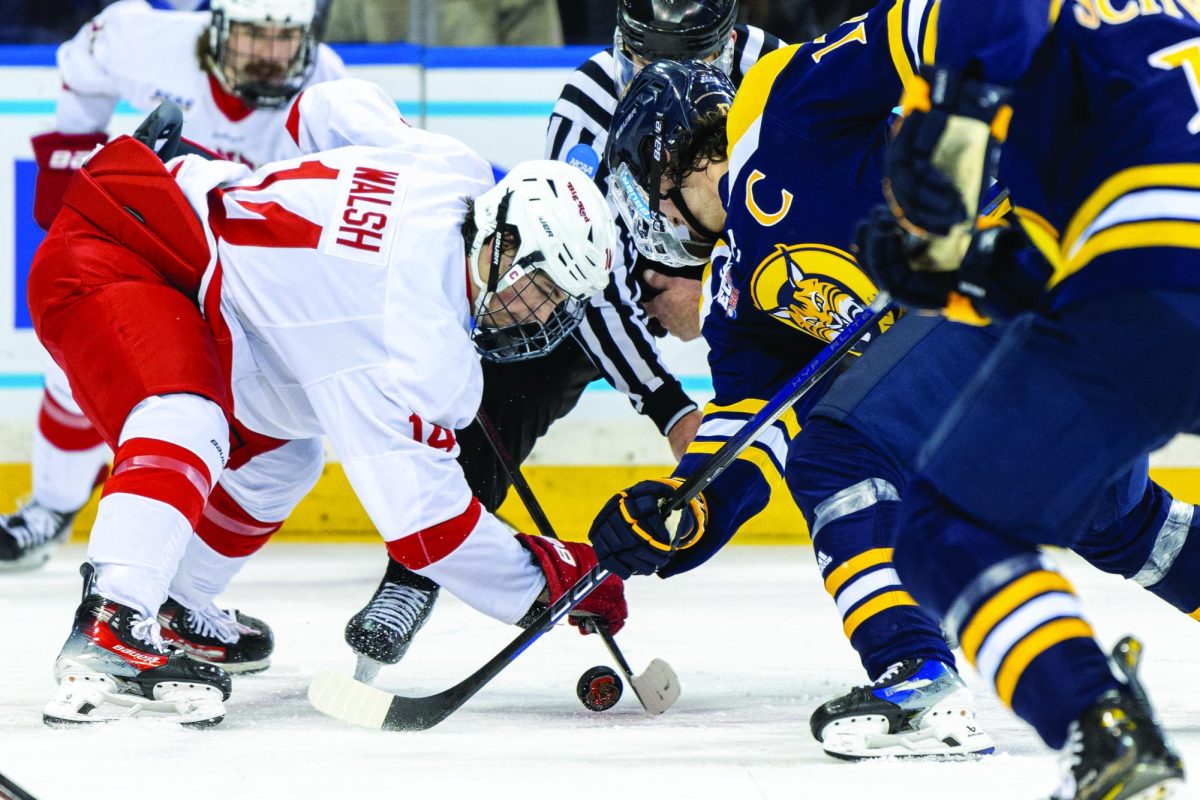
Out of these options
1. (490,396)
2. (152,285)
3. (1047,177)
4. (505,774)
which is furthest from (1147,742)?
(490,396)

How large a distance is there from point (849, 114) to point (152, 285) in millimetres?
1053

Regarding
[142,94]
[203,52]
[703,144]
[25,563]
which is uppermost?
[703,144]

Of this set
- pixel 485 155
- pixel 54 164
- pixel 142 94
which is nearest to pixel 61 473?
pixel 54 164

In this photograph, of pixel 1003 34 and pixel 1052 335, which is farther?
pixel 1003 34

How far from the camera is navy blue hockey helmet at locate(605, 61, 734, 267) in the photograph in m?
2.49

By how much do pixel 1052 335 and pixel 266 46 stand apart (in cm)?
287

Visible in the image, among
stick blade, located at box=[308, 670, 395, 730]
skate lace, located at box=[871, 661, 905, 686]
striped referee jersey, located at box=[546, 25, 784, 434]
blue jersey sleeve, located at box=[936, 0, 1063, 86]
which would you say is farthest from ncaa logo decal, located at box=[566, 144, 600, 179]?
blue jersey sleeve, located at box=[936, 0, 1063, 86]

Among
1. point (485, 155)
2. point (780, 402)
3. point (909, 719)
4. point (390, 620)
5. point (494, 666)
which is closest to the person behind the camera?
point (909, 719)

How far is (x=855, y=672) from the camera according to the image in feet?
9.13

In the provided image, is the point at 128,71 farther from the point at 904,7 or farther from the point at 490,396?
the point at 904,7

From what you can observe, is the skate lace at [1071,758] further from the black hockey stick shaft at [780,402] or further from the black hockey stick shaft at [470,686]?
the black hockey stick shaft at [470,686]

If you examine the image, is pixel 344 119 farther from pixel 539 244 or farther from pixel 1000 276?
pixel 1000 276

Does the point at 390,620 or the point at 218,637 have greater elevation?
the point at 390,620

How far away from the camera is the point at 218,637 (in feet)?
9.17
